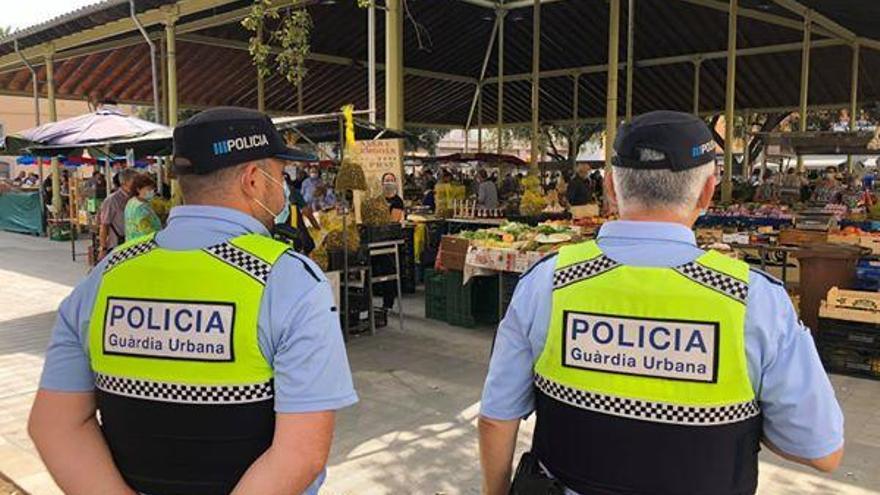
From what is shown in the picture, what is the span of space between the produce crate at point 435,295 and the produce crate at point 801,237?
13.2ft

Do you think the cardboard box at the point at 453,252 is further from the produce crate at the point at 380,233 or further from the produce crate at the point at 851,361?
the produce crate at the point at 851,361

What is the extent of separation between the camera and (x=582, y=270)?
1.61 m

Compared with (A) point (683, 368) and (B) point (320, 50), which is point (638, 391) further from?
(B) point (320, 50)

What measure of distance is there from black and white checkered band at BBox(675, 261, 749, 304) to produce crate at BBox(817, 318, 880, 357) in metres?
5.72

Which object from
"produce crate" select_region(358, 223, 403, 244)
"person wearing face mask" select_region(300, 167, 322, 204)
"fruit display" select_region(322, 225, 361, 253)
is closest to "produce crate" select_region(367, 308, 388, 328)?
"produce crate" select_region(358, 223, 403, 244)

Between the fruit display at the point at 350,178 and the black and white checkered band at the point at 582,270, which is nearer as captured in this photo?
the black and white checkered band at the point at 582,270

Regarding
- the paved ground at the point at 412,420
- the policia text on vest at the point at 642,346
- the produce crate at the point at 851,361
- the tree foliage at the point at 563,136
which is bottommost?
the paved ground at the point at 412,420

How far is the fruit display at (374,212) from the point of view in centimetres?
814

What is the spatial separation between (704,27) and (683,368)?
1902cm

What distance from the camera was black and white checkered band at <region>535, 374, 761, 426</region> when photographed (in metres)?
1.50

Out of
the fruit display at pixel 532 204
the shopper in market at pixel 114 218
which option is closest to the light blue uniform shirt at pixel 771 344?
the shopper in market at pixel 114 218

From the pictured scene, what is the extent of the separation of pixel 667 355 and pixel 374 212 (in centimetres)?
681

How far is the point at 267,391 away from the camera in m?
1.58

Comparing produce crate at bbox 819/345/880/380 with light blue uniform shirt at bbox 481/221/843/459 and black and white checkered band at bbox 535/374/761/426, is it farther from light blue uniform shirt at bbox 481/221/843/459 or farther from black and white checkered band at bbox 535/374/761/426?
black and white checkered band at bbox 535/374/761/426
